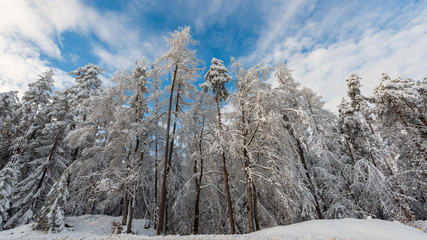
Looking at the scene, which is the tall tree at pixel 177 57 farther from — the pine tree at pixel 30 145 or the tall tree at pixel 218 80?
the pine tree at pixel 30 145

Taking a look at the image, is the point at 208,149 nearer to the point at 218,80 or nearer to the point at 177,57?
the point at 218,80

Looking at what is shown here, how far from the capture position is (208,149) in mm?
10531

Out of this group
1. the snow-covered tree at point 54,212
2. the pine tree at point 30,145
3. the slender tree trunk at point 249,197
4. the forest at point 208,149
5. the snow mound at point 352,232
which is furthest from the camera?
the pine tree at point 30,145

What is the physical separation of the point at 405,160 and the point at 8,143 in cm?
4249

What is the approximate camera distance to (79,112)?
15.0 m

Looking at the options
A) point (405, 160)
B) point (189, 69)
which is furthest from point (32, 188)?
point (405, 160)

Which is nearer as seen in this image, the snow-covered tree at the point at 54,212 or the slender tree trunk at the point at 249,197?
the slender tree trunk at the point at 249,197

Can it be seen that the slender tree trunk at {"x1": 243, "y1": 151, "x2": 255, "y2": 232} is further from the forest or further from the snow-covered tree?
the snow-covered tree

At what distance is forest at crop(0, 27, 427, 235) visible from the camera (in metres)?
9.55

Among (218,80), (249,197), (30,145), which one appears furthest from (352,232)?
(30,145)

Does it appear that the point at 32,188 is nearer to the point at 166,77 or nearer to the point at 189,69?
the point at 166,77

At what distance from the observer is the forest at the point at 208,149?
9555mm

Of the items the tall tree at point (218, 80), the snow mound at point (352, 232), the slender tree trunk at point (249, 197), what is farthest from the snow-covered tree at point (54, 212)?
the snow mound at point (352, 232)

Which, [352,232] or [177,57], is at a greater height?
[177,57]
